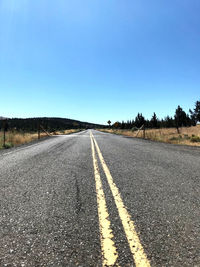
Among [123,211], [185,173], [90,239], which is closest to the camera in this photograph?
[90,239]

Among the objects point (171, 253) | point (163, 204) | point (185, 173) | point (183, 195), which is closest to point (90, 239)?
point (171, 253)

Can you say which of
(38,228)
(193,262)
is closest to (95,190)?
(38,228)

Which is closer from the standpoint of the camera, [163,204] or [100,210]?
[100,210]

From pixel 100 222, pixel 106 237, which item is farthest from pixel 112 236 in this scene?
pixel 100 222

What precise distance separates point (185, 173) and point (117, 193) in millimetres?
2389

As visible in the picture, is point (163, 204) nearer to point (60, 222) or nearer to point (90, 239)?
point (90, 239)

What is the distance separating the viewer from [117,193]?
3.14 m

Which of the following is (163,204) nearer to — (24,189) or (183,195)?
(183,195)

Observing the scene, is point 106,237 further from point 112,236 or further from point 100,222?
point 100,222

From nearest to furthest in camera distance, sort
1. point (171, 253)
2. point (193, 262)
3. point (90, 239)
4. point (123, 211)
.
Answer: point (193, 262) < point (171, 253) < point (90, 239) < point (123, 211)

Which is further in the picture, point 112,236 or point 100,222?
point 100,222

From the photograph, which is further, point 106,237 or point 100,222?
point 100,222

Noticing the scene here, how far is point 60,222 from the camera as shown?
7.09 ft

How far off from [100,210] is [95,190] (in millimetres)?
831
